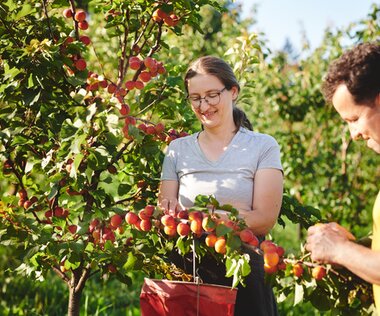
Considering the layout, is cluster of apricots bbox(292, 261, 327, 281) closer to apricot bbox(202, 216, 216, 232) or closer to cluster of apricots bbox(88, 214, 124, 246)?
apricot bbox(202, 216, 216, 232)

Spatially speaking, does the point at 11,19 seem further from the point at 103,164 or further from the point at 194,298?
the point at 194,298

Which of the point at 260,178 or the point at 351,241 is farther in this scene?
the point at 260,178

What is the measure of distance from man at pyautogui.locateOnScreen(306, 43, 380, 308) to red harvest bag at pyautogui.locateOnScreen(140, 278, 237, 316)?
0.31 m

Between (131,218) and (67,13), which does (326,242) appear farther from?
(67,13)

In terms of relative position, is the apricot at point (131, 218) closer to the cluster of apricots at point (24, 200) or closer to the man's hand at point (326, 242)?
the man's hand at point (326, 242)

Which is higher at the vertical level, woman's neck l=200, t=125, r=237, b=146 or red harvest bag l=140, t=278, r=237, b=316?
woman's neck l=200, t=125, r=237, b=146

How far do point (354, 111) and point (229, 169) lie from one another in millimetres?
626

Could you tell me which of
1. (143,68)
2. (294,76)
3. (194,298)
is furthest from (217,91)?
(294,76)

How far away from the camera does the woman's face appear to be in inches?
80.1

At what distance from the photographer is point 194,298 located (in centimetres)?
161

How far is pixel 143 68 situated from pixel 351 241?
4.04 feet

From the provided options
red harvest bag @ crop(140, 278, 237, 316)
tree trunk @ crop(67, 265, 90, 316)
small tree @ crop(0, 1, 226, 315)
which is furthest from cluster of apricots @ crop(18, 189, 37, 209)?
red harvest bag @ crop(140, 278, 237, 316)

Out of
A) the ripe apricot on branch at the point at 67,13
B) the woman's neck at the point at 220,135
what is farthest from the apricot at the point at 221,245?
the ripe apricot on branch at the point at 67,13

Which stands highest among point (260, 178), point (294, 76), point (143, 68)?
point (294, 76)
